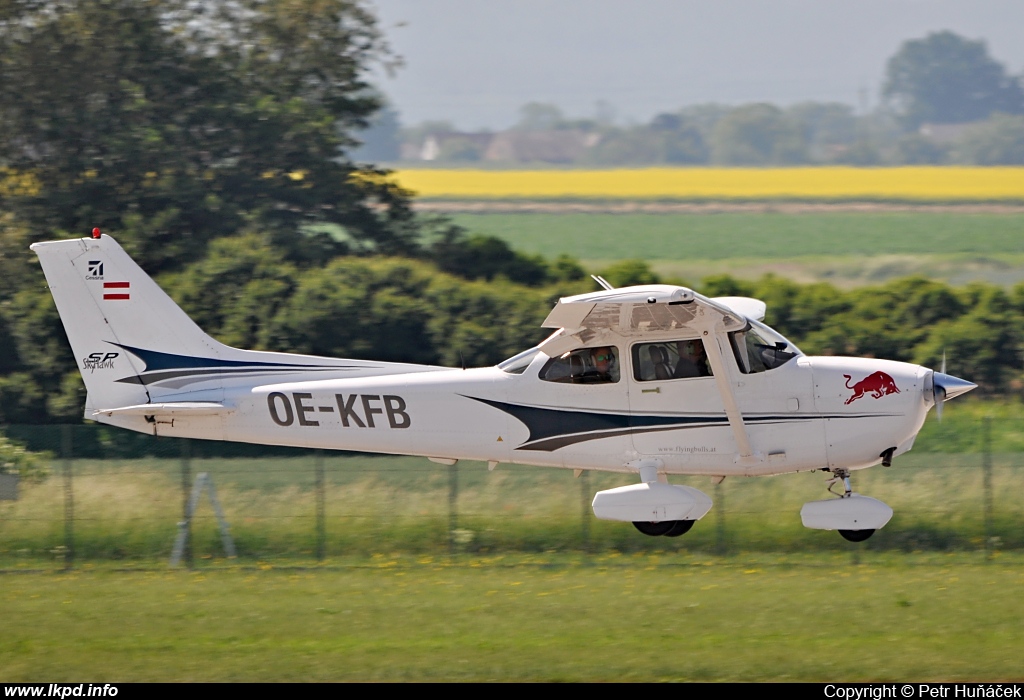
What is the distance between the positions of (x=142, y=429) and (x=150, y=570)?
3202 millimetres

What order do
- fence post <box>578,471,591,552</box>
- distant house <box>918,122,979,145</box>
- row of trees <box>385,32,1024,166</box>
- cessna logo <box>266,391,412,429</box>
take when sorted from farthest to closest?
distant house <box>918,122,979,145</box>
row of trees <box>385,32,1024,166</box>
fence post <box>578,471,591,552</box>
cessna logo <box>266,391,412,429</box>

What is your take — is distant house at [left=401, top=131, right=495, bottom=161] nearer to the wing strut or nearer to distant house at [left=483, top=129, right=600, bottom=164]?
distant house at [left=483, top=129, right=600, bottom=164]

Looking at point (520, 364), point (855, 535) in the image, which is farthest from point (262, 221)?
point (855, 535)

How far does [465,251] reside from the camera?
25297 mm

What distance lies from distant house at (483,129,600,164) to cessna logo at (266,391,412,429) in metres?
44.1

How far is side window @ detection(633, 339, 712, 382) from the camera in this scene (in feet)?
37.2

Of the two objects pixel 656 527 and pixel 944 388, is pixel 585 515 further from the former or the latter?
pixel 944 388

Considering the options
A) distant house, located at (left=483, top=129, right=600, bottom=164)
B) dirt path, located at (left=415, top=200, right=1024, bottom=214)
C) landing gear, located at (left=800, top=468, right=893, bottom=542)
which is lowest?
landing gear, located at (left=800, top=468, right=893, bottom=542)

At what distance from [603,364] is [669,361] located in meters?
0.59

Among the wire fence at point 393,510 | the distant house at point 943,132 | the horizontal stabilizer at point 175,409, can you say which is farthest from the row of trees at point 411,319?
the distant house at point 943,132

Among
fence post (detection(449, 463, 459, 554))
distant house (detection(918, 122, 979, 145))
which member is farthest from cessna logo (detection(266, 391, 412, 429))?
distant house (detection(918, 122, 979, 145))

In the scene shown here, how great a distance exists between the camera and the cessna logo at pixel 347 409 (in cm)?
1195

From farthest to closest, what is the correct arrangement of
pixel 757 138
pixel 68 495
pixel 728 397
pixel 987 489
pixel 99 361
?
pixel 757 138 → pixel 68 495 → pixel 987 489 → pixel 99 361 → pixel 728 397

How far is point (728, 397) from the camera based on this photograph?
11.2 meters
